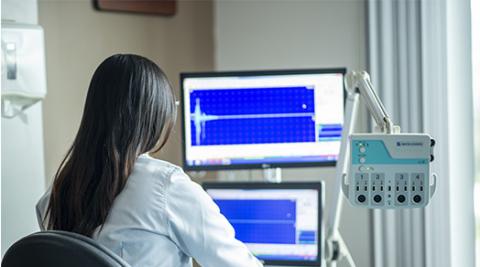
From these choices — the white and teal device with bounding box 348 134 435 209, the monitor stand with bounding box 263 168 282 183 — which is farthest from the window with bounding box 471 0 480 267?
the white and teal device with bounding box 348 134 435 209

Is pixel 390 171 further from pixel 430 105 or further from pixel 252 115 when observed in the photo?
pixel 430 105

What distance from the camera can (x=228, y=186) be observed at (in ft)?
7.84

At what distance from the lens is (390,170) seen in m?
1.74

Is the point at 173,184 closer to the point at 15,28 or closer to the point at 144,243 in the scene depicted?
the point at 144,243

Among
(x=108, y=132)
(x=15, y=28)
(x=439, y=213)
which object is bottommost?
(x=439, y=213)

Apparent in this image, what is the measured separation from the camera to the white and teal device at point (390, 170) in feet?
5.65

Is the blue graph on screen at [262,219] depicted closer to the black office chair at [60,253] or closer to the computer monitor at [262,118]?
the computer monitor at [262,118]

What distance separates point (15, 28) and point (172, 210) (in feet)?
3.37

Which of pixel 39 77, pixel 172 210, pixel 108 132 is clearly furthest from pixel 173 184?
pixel 39 77

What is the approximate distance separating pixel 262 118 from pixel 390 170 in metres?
0.71

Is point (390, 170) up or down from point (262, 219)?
up

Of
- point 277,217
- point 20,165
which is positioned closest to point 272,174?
point 277,217

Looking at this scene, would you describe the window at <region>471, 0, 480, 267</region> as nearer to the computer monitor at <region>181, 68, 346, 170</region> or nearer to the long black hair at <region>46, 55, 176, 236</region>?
the computer monitor at <region>181, 68, 346, 170</region>

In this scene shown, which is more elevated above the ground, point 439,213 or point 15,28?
point 15,28
